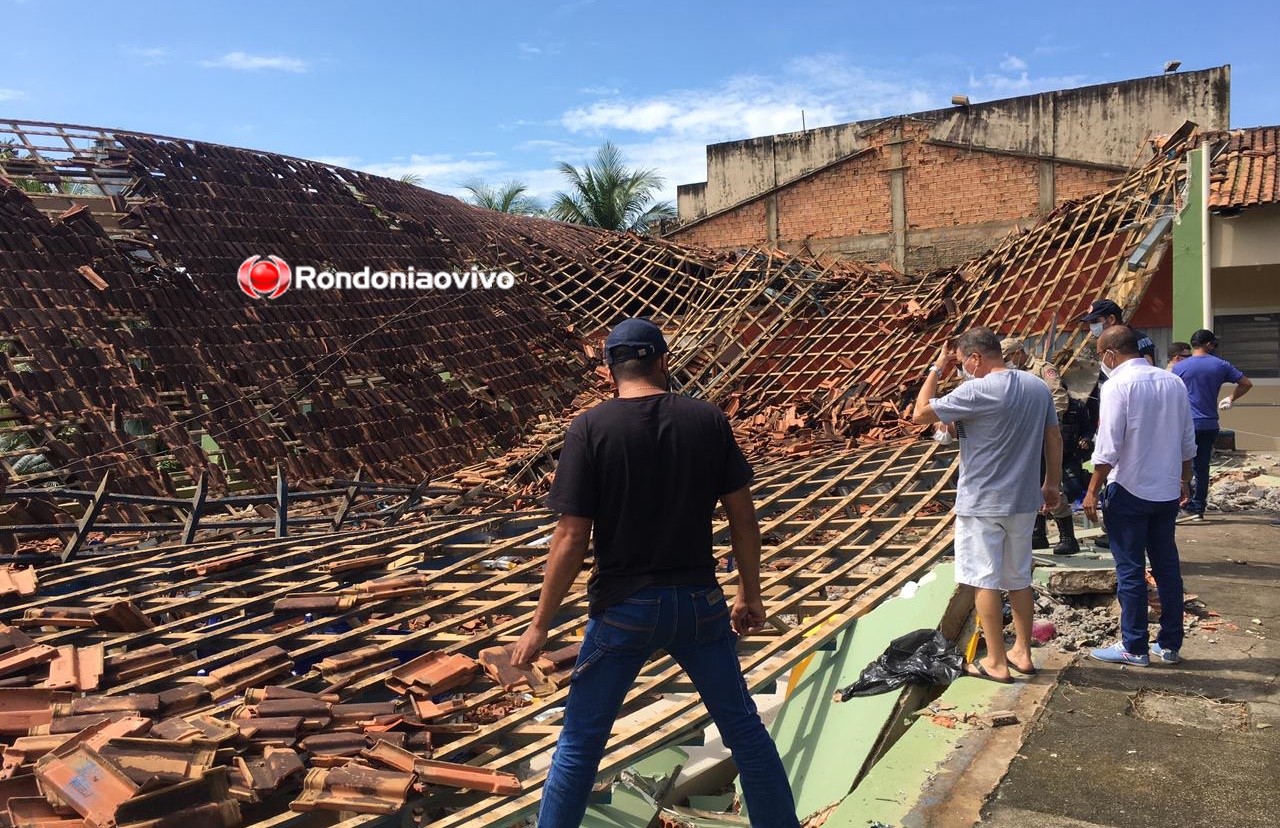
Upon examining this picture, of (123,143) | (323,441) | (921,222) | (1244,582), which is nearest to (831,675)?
(1244,582)

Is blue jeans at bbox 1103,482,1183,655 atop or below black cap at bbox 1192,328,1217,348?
below

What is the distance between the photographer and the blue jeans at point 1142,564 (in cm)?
401

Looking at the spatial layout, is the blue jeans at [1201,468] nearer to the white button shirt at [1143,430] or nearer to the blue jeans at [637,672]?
the white button shirt at [1143,430]

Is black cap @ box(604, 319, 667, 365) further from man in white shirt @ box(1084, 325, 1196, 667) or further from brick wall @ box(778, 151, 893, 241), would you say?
brick wall @ box(778, 151, 893, 241)

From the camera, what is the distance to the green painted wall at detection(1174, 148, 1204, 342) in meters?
10.6

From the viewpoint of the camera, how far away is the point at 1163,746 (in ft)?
10.9

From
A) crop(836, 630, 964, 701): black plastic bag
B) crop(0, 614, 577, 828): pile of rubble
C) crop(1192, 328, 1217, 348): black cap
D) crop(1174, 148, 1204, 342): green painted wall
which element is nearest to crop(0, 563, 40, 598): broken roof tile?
crop(0, 614, 577, 828): pile of rubble

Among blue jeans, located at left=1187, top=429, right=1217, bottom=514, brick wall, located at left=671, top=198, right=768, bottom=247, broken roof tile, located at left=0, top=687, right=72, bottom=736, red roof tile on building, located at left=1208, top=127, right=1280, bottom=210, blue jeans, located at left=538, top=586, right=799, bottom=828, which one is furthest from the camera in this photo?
brick wall, located at left=671, top=198, right=768, bottom=247

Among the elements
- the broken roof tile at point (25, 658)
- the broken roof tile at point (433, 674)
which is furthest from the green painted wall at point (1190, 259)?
the broken roof tile at point (25, 658)

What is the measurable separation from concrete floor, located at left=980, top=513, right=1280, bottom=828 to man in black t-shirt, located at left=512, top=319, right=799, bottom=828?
0.99 m

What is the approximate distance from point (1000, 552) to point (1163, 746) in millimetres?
903

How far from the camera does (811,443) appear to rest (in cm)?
1023

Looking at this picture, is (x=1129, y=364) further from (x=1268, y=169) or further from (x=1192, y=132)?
(x=1192, y=132)

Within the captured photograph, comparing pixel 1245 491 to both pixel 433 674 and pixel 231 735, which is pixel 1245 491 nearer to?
pixel 433 674
